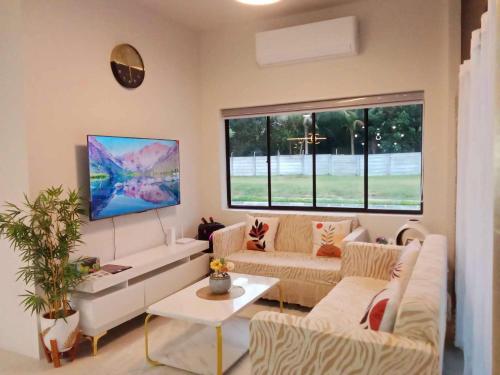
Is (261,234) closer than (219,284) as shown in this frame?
No

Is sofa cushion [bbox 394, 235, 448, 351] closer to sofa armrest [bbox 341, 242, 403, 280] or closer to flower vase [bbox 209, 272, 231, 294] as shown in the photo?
sofa armrest [bbox 341, 242, 403, 280]

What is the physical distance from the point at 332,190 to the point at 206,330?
2.14 meters

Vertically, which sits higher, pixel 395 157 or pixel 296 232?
pixel 395 157

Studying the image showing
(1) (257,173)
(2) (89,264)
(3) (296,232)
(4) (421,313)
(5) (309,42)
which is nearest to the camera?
(4) (421,313)

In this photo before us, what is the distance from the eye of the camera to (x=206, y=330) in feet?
10.8

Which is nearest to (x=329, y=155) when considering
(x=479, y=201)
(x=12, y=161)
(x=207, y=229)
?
(x=207, y=229)

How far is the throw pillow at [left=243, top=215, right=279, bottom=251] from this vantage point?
426cm

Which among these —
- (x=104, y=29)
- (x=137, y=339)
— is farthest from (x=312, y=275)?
(x=104, y=29)

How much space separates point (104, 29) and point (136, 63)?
1.46 ft

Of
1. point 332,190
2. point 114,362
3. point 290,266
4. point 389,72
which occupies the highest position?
point 389,72

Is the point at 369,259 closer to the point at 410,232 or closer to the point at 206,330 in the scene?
the point at 410,232

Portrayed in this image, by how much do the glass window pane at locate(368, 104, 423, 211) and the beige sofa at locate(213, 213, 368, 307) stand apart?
50cm

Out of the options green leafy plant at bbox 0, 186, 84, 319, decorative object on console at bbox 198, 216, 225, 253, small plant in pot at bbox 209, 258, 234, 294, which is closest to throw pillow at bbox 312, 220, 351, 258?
decorative object on console at bbox 198, 216, 225, 253

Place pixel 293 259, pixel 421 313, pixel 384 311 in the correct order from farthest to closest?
pixel 293 259 → pixel 384 311 → pixel 421 313
